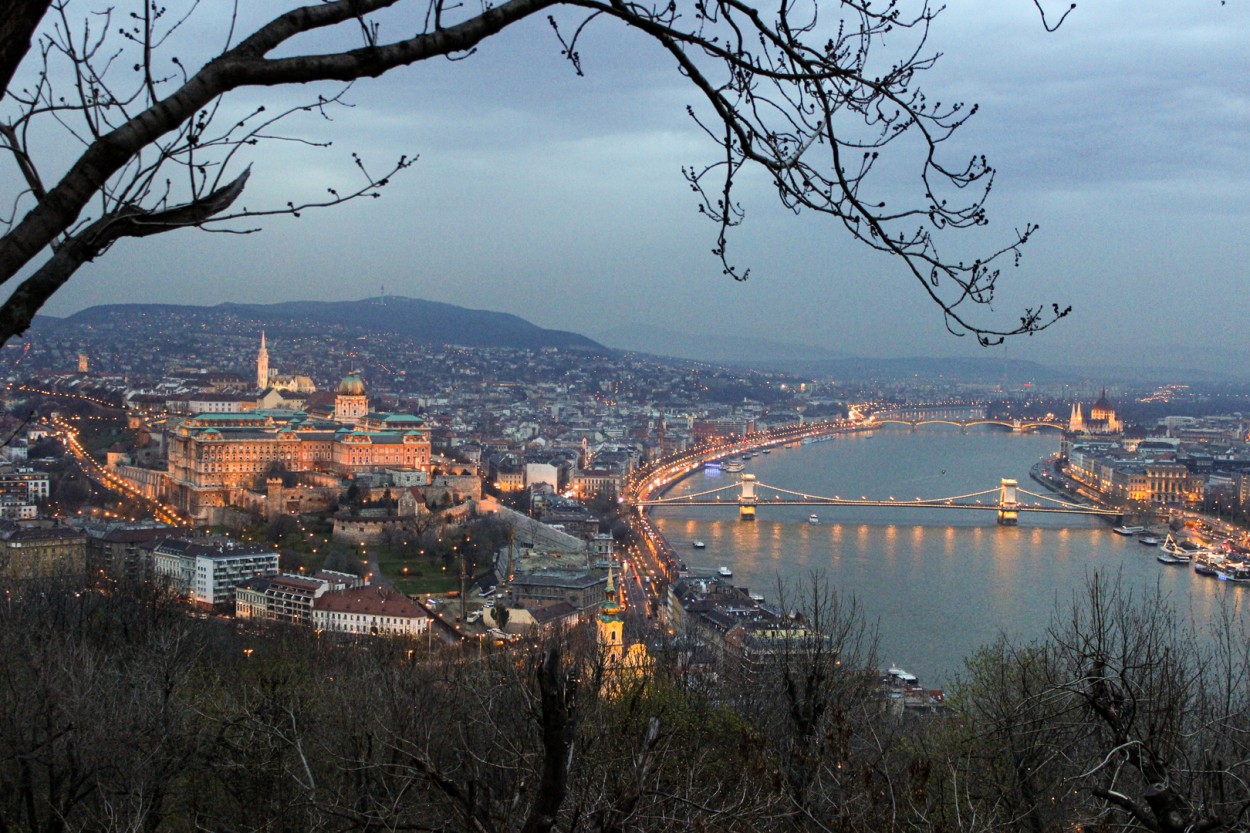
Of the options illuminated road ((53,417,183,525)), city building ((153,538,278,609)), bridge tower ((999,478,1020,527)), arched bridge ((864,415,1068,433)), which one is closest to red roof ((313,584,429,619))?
city building ((153,538,278,609))

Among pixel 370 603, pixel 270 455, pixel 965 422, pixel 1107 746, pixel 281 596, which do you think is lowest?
pixel 281 596

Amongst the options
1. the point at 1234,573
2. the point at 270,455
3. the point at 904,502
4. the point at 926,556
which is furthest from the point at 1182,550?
the point at 270,455

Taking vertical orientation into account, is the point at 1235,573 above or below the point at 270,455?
below

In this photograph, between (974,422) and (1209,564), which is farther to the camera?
(974,422)

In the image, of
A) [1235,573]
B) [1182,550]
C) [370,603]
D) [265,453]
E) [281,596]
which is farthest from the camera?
[265,453]

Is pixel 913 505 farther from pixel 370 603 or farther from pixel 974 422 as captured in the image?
pixel 974 422

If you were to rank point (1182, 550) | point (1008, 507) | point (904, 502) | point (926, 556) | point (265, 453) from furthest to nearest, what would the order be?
point (265, 453) → point (904, 502) → point (1008, 507) → point (1182, 550) → point (926, 556)

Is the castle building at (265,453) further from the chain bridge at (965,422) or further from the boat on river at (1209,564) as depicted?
the chain bridge at (965,422)

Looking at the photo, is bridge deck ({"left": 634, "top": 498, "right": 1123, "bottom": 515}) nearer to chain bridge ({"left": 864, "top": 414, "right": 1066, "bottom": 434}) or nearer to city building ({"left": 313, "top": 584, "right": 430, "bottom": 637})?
city building ({"left": 313, "top": 584, "right": 430, "bottom": 637})
